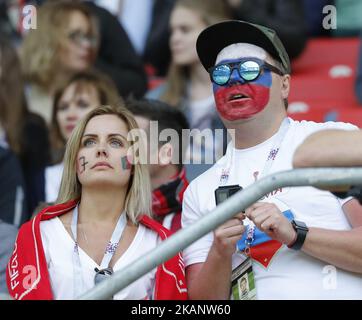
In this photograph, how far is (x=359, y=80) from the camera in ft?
20.0

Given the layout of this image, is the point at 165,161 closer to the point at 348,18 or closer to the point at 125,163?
the point at 125,163

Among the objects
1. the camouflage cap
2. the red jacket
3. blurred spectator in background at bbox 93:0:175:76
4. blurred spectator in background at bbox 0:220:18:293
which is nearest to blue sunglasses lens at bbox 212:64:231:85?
the camouflage cap

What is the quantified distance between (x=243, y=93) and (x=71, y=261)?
2.62ft

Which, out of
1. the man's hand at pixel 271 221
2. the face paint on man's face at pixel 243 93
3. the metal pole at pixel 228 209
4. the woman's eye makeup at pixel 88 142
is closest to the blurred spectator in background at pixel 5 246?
the woman's eye makeup at pixel 88 142

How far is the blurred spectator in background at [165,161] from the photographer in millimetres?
4488

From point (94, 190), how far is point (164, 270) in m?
0.43

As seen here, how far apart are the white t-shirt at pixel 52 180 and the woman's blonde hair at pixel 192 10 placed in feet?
2.18

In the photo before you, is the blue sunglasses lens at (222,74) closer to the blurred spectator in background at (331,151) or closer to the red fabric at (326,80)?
the blurred spectator in background at (331,151)

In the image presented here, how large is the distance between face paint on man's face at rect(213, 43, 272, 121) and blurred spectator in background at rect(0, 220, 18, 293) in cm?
101

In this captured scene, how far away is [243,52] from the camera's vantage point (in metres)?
3.94

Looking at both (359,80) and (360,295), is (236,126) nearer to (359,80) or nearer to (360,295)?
(360,295)

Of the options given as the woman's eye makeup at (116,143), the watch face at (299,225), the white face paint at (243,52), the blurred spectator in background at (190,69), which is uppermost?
the blurred spectator in background at (190,69)

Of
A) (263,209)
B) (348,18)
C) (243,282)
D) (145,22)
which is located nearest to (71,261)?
(243,282)
